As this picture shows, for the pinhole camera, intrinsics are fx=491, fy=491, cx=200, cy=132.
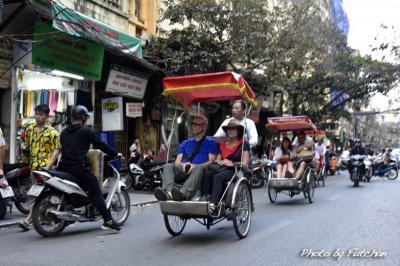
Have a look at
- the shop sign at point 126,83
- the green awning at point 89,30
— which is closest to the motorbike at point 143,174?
the shop sign at point 126,83

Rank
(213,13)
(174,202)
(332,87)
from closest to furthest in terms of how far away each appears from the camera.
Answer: (174,202)
(213,13)
(332,87)

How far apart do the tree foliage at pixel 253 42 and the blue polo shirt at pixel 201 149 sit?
9.29 meters

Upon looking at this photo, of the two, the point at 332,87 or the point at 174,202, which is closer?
the point at 174,202

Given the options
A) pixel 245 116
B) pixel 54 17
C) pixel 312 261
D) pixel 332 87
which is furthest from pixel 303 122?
pixel 332 87

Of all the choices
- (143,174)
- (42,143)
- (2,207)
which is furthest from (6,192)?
(143,174)

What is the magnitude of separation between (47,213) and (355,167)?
12390mm

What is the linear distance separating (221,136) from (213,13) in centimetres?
1082

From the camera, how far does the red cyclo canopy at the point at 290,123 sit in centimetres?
1363

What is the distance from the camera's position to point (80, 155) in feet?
23.7

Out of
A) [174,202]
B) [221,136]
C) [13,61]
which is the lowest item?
[174,202]

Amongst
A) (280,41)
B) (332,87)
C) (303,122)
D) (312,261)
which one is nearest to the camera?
(312,261)

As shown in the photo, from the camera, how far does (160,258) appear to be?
582 cm

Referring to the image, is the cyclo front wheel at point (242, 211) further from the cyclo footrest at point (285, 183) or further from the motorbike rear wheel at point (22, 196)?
the motorbike rear wheel at point (22, 196)

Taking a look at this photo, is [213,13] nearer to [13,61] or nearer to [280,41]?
[280,41]
